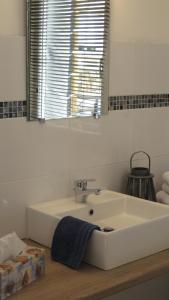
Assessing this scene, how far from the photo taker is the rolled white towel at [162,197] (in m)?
2.50

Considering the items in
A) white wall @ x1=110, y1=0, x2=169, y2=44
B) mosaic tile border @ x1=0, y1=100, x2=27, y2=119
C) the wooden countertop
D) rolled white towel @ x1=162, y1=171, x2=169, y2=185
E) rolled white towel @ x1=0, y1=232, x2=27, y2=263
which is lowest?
the wooden countertop

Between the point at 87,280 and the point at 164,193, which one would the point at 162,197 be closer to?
the point at 164,193

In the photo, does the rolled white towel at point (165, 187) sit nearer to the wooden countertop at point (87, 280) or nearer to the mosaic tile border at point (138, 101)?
the mosaic tile border at point (138, 101)

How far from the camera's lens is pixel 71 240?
6.31 feet

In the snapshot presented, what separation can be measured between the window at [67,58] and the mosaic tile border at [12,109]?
0.04 meters

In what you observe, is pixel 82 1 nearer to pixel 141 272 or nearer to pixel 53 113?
pixel 53 113

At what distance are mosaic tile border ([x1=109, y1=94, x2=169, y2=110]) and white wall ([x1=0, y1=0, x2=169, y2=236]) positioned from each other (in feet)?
0.09

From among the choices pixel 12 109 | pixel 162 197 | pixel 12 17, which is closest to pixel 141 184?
pixel 162 197

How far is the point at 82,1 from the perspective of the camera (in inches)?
88.6

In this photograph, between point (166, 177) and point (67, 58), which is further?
point (166, 177)

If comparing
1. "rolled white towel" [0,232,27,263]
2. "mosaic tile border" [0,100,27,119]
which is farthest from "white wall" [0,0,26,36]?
"rolled white towel" [0,232,27,263]

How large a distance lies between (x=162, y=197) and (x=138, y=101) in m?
0.49

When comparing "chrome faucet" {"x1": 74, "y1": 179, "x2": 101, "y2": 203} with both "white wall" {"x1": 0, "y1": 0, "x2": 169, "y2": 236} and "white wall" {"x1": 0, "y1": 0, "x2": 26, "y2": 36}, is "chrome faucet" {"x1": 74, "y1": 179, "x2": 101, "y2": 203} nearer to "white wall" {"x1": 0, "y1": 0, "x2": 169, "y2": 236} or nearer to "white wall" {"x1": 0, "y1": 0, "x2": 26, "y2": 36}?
"white wall" {"x1": 0, "y1": 0, "x2": 169, "y2": 236}

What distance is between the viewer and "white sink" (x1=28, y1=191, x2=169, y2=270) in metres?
1.89
